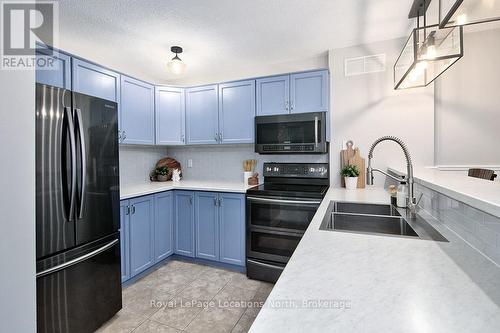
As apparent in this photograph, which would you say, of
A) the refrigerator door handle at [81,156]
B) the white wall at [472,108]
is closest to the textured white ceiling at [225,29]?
the white wall at [472,108]

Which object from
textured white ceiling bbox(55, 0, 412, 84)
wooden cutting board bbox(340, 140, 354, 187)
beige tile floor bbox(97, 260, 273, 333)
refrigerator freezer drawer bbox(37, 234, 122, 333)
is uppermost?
textured white ceiling bbox(55, 0, 412, 84)

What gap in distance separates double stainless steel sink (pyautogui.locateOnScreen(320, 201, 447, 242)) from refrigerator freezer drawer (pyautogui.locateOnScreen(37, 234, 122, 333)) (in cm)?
156

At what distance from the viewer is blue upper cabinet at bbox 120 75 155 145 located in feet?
8.60

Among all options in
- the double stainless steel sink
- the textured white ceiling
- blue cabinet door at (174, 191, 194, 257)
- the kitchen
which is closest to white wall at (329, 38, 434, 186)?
the kitchen

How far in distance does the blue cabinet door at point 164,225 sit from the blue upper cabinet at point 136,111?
722 millimetres

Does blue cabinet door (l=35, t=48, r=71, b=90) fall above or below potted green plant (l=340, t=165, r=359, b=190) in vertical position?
above

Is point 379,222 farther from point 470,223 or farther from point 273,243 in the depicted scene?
point 273,243

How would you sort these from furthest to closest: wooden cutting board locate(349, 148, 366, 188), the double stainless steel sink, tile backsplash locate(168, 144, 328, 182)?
tile backsplash locate(168, 144, 328, 182)
wooden cutting board locate(349, 148, 366, 188)
the double stainless steel sink

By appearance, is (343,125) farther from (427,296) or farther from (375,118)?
(427,296)

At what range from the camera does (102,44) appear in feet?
8.44

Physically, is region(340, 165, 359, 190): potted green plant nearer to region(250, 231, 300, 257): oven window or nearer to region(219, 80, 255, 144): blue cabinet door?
region(250, 231, 300, 257): oven window

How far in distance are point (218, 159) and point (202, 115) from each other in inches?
25.7

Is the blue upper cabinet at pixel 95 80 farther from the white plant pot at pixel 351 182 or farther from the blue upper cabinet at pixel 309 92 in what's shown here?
the white plant pot at pixel 351 182

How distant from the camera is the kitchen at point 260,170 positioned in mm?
805
